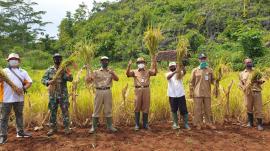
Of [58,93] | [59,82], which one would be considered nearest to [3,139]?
[58,93]

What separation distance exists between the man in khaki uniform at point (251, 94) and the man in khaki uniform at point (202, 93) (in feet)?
2.11

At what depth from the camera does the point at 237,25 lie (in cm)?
2645

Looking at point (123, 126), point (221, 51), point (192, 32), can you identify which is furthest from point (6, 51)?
point (123, 126)

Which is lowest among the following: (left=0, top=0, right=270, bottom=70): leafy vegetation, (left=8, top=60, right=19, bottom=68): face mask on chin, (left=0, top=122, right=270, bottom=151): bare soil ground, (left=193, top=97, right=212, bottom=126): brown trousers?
(left=0, top=122, right=270, bottom=151): bare soil ground

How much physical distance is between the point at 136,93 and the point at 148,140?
1049 mm

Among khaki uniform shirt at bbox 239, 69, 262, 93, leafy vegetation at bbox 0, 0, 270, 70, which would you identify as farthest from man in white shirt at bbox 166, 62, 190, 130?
leafy vegetation at bbox 0, 0, 270, 70

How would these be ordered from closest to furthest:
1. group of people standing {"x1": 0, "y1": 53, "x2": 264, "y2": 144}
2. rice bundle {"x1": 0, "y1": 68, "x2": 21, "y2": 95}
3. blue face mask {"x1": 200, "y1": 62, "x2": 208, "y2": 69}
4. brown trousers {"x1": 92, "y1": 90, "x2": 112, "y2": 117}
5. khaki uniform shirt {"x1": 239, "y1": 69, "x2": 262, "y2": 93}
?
rice bundle {"x1": 0, "y1": 68, "x2": 21, "y2": 95} < group of people standing {"x1": 0, "y1": 53, "x2": 264, "y2": 144} < brown trousers {"x1": 92, "y1": 90, "x2": 112, "y2": 117} < blue face mask {"x1": 200, "y1": 62, "x2": 208, "y2": 69} < khaki uniform shirt {"x1": 239, "y1": 69, "x2": 262, "y2": 93}

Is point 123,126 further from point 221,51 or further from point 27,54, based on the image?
point 27,54

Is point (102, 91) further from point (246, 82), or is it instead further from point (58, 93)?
point (246, 82)

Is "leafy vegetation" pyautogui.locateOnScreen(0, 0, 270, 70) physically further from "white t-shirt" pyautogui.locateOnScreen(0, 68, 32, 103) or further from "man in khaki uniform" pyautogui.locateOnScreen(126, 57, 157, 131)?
"white t-shirt" pyautogui.locateOnScreen(0, 68, 32, 103)

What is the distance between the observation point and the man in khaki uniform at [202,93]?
721cm

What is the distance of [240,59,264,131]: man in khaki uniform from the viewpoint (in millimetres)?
7270

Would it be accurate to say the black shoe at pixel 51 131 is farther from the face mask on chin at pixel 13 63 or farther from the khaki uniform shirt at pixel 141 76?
the khaki uniform shirt at pixel 141 76

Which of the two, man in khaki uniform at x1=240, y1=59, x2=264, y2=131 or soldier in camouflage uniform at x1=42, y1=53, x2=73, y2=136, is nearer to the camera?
soldier in camouflage uniform at x1=42, y1=53, x2=73, y2=136
